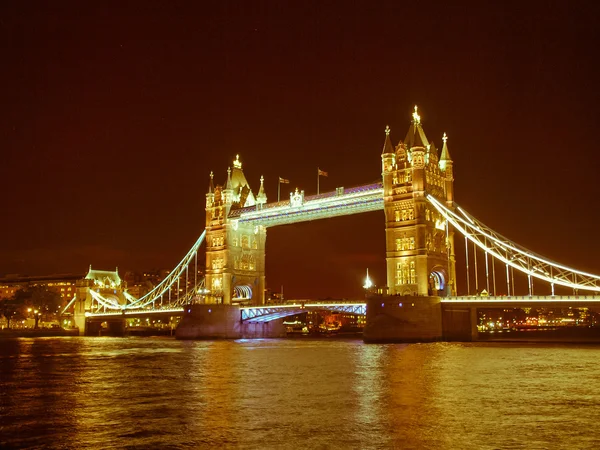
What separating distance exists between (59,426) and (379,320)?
43.4m

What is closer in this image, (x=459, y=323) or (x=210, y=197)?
(x=459, y=323)

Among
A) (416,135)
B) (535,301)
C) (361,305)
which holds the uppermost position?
(416,135)

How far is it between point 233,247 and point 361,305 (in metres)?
23.8

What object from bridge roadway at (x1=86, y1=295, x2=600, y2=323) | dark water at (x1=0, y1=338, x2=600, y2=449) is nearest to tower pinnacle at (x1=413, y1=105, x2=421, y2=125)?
bridge roadway at (x1=86, y1=295, x2=600, y2=323)

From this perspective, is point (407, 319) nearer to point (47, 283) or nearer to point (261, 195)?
point (261, 195)

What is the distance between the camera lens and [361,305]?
63.8 metres

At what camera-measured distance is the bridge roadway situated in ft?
165

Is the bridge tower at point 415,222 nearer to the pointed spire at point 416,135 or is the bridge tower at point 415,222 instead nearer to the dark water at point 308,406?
the pointed spire at point 416,135

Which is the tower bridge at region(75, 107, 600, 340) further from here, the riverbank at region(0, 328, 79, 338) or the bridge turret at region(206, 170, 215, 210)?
the riverbank at region(0, 328, 79, 338)

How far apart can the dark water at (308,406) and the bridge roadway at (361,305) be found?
1857 cm

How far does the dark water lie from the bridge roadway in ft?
60.9

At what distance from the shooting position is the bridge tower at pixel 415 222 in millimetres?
60688

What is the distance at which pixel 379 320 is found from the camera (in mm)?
57250

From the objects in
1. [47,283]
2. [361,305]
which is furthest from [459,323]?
[47,283]
